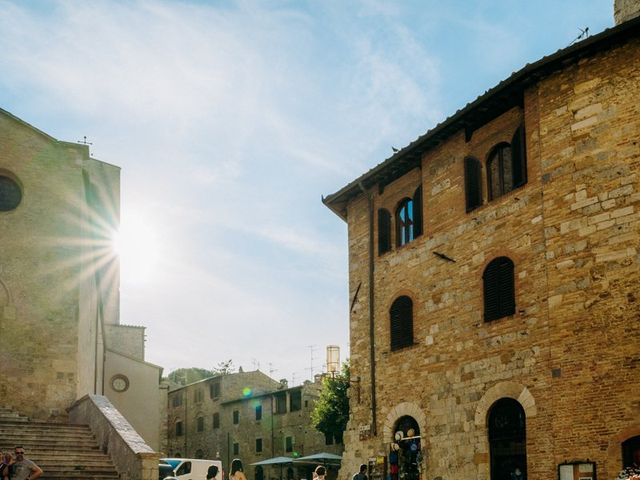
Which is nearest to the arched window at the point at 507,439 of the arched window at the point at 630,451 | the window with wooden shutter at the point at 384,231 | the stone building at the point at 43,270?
the arched window at the point at 630,451

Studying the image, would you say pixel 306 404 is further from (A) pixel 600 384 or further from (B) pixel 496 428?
(A) pixel 600 384

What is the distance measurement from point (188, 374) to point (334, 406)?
36054 mm

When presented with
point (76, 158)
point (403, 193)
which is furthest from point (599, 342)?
point (76, 158)

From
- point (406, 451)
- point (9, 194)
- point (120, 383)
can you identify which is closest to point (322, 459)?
point (120, 383)

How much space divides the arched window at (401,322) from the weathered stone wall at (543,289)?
0.87 feet

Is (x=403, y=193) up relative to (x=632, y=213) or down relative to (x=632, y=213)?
up

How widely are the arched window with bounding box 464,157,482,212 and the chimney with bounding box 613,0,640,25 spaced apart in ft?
16.4

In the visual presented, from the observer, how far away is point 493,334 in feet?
52.9

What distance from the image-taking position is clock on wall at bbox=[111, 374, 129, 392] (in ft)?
112

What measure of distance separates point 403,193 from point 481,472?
698cm

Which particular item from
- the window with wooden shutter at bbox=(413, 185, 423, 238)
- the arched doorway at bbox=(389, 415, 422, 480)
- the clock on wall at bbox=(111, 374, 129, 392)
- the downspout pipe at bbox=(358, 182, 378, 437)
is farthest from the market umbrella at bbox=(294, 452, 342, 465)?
the window with wooden shutter at bbox=(413, 185, 423, 238)

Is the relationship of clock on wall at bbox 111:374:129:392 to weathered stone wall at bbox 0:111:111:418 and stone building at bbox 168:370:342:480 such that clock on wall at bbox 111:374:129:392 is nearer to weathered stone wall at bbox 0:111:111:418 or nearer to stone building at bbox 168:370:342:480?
→ stone building at bbox 168:370:342:480

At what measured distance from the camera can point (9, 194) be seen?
70.0ft

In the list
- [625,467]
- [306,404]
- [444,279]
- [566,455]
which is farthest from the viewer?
[306,404]
